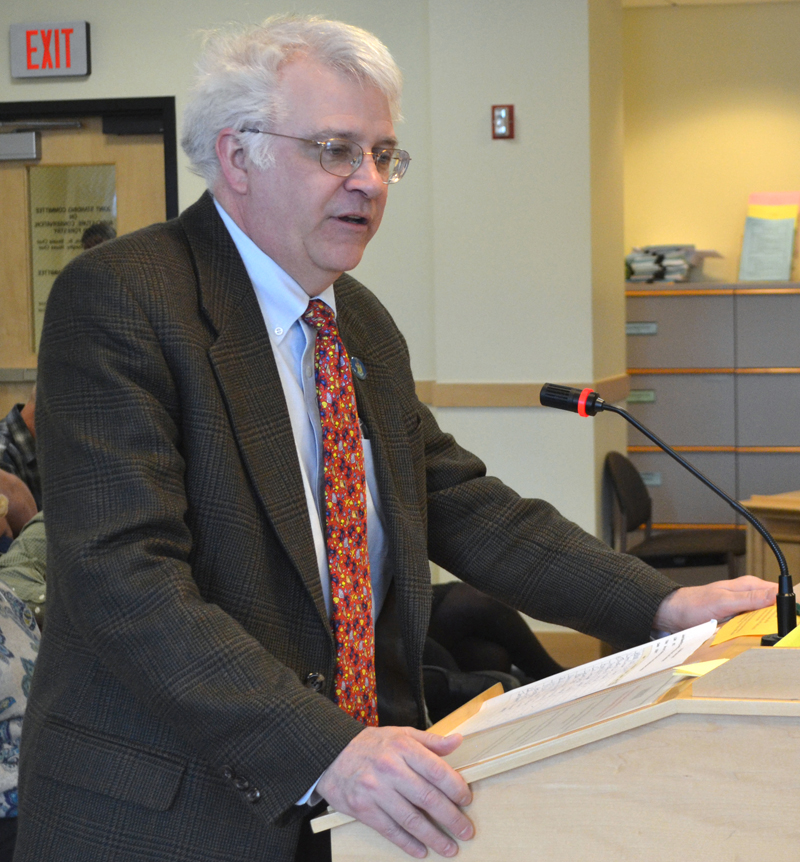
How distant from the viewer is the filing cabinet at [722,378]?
19.1 ft

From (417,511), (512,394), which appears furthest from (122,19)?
(417,511)

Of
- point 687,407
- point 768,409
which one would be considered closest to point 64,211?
point 687,407

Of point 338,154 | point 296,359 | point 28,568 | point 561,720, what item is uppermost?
point 338,154

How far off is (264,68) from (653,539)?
4.10 metres

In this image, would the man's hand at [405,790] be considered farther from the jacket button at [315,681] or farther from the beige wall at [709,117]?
the beige wall at [709,117]

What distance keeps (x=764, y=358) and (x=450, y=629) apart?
10.5ft

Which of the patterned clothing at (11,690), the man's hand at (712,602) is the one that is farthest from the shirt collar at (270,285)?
the patterned clothing at (11,690)

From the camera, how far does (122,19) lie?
15.9ft

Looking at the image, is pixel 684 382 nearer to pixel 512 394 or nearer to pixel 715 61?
pixel 512 394

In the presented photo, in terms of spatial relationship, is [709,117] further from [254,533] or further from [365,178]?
[254,533]

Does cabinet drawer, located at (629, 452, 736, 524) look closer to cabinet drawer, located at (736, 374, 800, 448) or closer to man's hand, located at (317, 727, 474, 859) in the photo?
cabinet drawer, located at (736, 374, 800, 448)

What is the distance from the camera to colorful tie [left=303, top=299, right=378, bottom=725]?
133 cm

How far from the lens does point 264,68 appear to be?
53.0 inches

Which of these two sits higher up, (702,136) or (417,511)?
A: (702,136)
